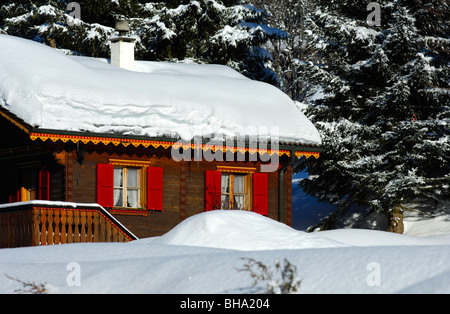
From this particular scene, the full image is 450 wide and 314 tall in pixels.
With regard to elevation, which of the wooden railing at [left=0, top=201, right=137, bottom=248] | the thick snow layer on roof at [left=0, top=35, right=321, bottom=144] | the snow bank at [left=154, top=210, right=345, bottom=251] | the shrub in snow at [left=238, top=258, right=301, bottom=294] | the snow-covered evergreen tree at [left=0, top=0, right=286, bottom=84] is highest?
the snow-covered evergreen tree at [left=0, top=0, right=286, bottom=84]

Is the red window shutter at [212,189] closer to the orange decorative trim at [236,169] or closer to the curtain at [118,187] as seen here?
the orange decorative trim at [236,169]

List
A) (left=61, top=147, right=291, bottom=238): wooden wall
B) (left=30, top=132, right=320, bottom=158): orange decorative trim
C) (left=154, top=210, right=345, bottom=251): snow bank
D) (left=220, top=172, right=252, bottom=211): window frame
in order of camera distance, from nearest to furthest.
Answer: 1. (left=154, top=210, right=345, bottom=251): snow bank
2. (left=30, top=132, right=320, bottom=158): orange decorative trim
3. (left=61, top=147, right=291, bottom=238): wooden wall
4. (left=220, top=172, right=252, bottom=211): window frame

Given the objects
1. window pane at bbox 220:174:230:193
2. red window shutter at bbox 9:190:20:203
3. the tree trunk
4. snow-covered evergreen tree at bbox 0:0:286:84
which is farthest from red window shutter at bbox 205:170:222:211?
snow-covered evergreen tree at bbox 0:0:286:84

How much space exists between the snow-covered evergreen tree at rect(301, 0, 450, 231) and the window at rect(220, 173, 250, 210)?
184 inches

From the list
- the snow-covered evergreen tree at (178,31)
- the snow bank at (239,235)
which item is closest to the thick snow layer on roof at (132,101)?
the snow bank at (239,235)

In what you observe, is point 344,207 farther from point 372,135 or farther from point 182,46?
point 182,46

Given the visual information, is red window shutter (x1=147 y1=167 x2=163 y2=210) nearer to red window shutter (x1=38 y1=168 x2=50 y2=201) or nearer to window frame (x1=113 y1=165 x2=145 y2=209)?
window frame (x1=113 y1=165 x2=145 y2=209)

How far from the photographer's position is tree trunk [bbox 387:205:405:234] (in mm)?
24391

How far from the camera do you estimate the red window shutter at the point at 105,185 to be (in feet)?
60.7

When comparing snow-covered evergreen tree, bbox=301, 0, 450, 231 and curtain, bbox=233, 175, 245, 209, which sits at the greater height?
snow-covered evergreen tree, bbox=301, 0, 450, 231

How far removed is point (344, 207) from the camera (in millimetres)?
25703

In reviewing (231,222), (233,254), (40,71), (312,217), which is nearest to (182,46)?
(312,217)

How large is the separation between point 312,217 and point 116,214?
13.2 m

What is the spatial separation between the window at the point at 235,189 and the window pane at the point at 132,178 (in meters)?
2.35
